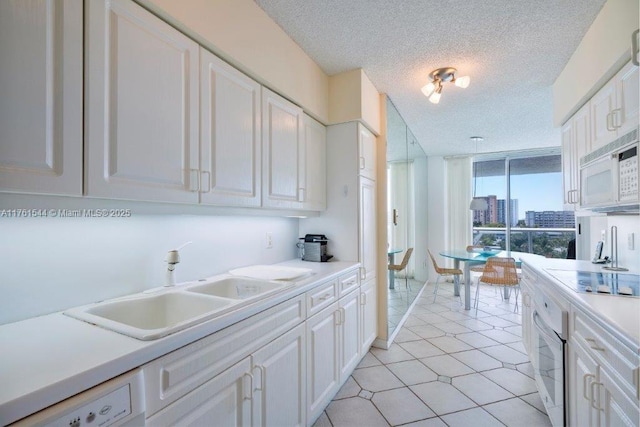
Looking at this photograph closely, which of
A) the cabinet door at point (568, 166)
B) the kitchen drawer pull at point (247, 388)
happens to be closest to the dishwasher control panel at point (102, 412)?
the kitchen drawer pull at point (247, 388)

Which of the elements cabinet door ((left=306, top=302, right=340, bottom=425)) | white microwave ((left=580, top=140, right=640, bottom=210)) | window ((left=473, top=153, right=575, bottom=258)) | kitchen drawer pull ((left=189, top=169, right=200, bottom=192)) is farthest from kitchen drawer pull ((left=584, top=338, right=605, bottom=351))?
window ((left=473, top=153, right=575, bottom=258))

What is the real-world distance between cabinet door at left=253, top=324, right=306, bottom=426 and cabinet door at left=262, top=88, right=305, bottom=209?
0.86 metres

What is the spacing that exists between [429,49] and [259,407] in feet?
8.24

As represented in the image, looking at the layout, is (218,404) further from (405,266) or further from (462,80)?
(405,266)

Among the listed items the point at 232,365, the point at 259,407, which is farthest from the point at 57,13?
the point at 259,407

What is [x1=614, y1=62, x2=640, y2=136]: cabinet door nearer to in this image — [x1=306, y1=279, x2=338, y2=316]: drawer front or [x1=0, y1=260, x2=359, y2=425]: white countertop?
[x1=306, y1=279, x2=338, y2=316]: drawer front

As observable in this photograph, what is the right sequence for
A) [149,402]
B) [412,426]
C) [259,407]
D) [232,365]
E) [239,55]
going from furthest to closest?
[412,426], [239,55], [259,407], [232,365], [149,402]

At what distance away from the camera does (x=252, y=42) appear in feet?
5.57

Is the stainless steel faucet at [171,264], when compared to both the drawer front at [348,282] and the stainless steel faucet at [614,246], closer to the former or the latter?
the drawer front at [348,282]

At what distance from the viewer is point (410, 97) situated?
3.06 meters

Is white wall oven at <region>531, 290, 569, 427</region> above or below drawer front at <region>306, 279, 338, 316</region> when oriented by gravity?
below

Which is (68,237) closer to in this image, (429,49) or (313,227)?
(313,227)

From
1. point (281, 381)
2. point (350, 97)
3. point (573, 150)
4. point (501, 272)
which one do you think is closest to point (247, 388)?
point (281, 381)

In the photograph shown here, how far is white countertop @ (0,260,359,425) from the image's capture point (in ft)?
2.08
